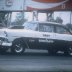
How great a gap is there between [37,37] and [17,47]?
3.57 feet

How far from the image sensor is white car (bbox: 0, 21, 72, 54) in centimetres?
1738

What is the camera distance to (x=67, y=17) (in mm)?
29266

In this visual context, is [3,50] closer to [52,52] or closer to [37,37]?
[37,37]

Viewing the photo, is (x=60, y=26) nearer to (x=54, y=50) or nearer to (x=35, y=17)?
(x=54, y=50)

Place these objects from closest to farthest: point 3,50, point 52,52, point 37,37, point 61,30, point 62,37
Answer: point 37,37 → point 3,50 → point 62,37 → point 61,30 → point 52,52

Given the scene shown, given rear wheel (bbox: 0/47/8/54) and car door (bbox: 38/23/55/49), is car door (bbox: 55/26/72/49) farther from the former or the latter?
rear wheel (bbox: 0/47/8/54)

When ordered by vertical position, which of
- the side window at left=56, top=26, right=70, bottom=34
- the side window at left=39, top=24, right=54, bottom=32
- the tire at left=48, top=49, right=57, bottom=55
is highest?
the side window at left=39, top=24, right=54, bottom=32

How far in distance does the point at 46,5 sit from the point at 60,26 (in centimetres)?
868

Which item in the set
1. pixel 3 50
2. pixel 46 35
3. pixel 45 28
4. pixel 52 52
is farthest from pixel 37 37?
pixel 3 50

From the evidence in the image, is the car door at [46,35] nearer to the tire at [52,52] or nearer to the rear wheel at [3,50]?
the tire at [52,52]

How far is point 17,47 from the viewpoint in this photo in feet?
57.8

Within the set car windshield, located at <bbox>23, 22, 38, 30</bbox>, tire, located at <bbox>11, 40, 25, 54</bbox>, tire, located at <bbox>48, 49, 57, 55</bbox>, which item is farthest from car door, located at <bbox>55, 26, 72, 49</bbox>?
tire, located at <bbox>11, 40, 25, 54</bbox>

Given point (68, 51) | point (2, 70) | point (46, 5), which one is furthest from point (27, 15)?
point (2, 70)

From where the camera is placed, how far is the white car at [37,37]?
1738cm
